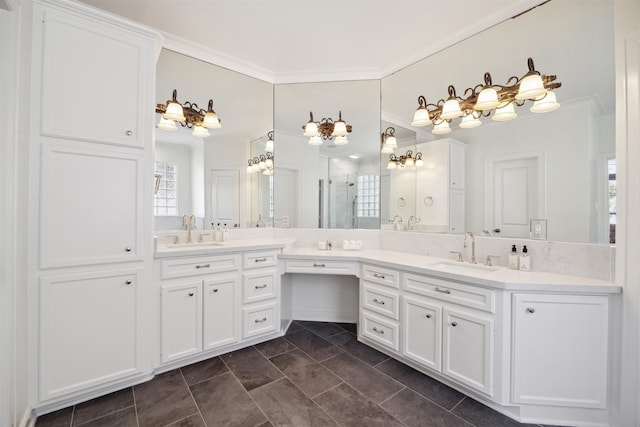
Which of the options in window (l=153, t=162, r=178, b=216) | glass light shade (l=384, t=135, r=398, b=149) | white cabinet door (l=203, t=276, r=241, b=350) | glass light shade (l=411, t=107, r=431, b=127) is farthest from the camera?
glass light shade (l=384, t=135, r=398, b=149)

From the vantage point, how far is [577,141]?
184 cm

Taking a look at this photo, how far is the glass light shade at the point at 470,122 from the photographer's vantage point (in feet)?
7.55

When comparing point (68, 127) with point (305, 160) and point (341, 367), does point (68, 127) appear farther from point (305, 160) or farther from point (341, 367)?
point (341, 367)

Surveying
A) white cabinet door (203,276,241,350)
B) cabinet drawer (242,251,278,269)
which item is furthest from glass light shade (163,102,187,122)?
white cabinet door (203,276,241,350)

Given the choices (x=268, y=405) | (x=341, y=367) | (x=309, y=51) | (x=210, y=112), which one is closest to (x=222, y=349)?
(x=268, y=405)

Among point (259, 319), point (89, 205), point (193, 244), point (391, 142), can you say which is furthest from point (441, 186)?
point (89, 205)

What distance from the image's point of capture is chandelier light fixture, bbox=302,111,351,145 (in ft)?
10.3

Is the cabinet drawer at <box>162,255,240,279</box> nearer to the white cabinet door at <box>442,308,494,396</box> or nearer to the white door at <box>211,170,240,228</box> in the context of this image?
the white door at <box>211,170,240,228</box>

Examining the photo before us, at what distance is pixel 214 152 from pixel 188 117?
0.40 metres

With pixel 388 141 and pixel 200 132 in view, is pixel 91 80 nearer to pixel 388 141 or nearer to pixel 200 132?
pixel 200 132

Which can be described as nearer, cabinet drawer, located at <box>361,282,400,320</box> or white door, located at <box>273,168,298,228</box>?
cabinet drawer, located at <box>361,282,400,320</box>

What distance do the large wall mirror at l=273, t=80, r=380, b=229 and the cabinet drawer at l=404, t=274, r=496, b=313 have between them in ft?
3.60

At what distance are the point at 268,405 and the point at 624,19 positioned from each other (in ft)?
10.6

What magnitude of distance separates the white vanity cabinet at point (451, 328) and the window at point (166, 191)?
217 cm
